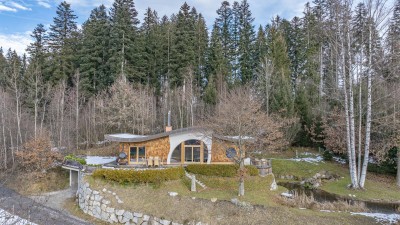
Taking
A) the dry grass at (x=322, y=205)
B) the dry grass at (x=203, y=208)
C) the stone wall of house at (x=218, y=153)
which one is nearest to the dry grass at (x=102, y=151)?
the dry grass at (x=203, y=208)

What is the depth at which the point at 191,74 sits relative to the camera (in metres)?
27.0

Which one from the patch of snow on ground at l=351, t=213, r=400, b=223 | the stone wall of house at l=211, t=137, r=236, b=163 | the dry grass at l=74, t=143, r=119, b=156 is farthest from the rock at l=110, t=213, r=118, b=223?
the dry grass at l=74, t=143, r=119, b=156

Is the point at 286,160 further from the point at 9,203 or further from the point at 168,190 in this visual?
the point at 9,203

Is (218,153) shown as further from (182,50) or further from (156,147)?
(182,50)

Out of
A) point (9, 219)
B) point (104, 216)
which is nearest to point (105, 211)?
point (104, 216)

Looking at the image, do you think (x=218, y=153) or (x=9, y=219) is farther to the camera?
(x=218, y=153)

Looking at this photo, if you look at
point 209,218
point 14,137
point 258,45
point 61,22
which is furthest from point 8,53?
point 209,218

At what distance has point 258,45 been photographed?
33750 millimetres

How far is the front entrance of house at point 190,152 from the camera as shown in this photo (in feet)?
57.2

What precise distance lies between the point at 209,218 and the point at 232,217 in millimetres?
912

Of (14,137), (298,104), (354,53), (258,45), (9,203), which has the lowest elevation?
(9,203)

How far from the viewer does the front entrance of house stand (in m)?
17.4

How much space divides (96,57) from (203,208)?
23.5 meters

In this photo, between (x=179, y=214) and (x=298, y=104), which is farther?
(x=298, y=104)
